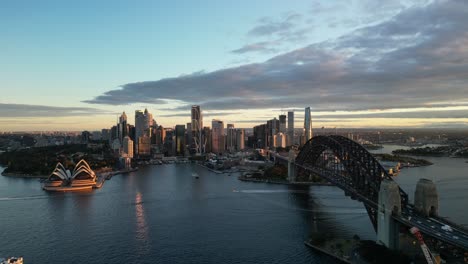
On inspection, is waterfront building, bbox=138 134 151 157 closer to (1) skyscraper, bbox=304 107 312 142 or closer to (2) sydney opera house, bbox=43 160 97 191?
(1) skyscraper, bbox=304 107 312 142

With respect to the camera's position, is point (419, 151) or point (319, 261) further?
point (419, 151)

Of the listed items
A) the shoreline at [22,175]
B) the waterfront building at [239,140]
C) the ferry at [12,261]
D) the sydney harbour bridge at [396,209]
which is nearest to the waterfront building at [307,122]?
the waterfront building at [239,140]

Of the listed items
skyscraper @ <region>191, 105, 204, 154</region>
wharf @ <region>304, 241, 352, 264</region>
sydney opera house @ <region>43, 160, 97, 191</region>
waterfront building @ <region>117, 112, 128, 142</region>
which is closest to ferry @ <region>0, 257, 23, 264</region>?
wharf @ <region>304, 241, 352, 264</region>

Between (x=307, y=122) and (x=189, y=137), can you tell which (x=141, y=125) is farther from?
(x=307, y=122)

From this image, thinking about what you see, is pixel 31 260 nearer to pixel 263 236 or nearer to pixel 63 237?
pixel 63 237

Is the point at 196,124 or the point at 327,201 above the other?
the point at 196,124

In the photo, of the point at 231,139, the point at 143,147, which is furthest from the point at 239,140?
the point at 143,147

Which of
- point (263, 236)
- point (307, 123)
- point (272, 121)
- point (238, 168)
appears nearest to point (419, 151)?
point (307, 123)

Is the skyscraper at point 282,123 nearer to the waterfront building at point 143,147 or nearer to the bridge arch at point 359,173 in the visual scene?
the waterfront building at point 143,147
